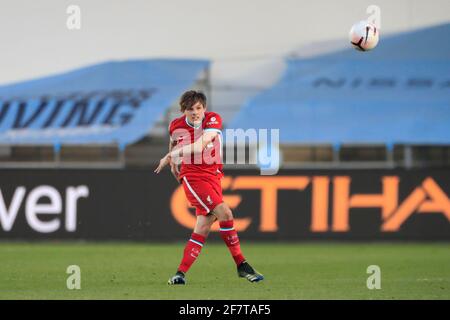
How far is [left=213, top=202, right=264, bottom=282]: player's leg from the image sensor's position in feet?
35.4

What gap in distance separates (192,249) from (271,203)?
806 cm

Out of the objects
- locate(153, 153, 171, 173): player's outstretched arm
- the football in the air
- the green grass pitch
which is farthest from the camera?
the football in the air

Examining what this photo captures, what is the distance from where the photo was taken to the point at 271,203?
18.8 meters

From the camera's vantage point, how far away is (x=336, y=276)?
12.3 m

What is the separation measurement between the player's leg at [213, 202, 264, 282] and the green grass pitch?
146 mm

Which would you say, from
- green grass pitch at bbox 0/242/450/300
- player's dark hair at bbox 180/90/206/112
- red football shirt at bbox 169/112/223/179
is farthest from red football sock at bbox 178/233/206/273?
player's dark hair at bbox 180/90/206/112

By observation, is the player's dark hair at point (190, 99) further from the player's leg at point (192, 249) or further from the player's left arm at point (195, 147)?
the player's leg at point (192, 249)

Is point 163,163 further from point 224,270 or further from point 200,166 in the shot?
point 224,270

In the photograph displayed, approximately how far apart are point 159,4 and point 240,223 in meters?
5.95

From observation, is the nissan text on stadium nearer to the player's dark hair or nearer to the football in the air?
the football in the air

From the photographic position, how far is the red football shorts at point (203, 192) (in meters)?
10.7
